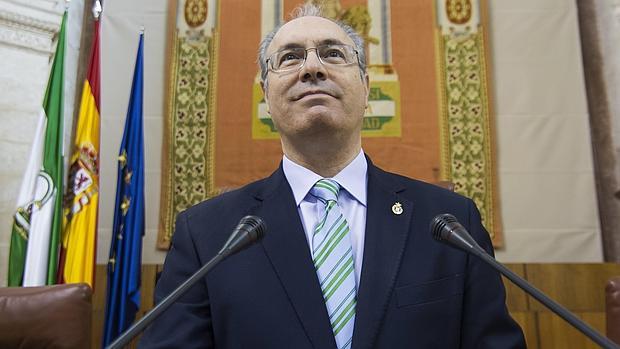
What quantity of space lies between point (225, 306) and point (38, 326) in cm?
87

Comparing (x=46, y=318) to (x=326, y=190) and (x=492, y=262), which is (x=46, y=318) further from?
(x=492, y=262)

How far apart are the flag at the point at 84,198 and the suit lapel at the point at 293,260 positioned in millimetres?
1932

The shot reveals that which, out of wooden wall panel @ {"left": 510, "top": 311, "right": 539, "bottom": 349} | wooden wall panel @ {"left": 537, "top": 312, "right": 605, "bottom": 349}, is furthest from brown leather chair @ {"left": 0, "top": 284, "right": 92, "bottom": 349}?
wooden wall panel @ {"left": 537, "top": 312, "right": 605, "bottom": 349}

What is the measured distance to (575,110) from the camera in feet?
12.0

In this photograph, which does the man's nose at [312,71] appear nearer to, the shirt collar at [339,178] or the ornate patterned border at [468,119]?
the shirt collar at [339,178]

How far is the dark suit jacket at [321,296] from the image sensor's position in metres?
1.18

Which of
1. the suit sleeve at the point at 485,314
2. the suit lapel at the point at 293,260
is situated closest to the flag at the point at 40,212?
the suit lapel at the point at 293,260

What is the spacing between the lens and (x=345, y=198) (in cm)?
144

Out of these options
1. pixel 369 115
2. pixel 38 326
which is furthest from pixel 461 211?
pixel 369 115

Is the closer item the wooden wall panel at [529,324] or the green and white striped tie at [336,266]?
the green and white striped tie at [336,266]

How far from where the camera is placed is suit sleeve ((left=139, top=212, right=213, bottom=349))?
1222 mm

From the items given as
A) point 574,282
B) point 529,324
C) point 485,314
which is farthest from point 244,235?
point 574,282

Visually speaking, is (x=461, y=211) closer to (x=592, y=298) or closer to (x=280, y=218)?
(x=280, y=218)

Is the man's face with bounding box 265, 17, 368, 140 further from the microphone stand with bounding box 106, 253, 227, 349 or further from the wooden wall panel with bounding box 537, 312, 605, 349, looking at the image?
the wooden wall panel with bounding box 537, 312, 605, 349
